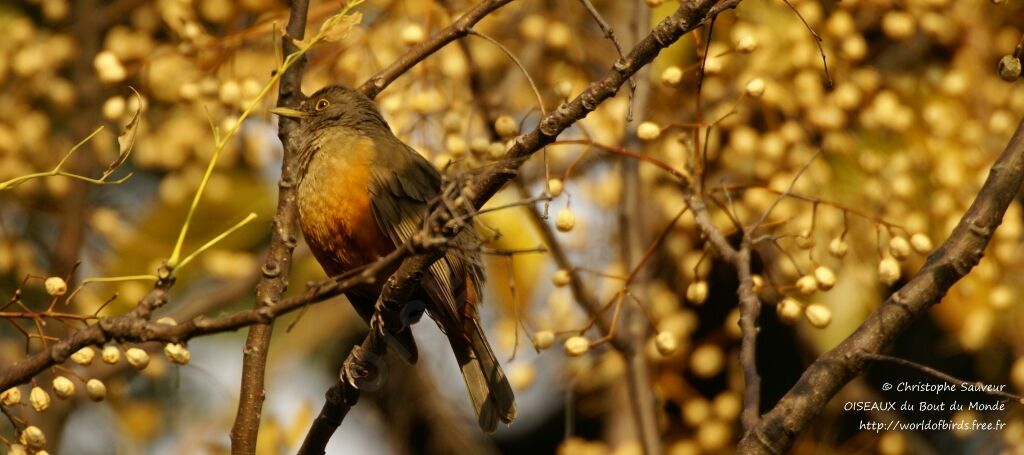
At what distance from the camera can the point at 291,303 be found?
7.30 feet

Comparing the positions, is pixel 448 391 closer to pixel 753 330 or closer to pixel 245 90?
pixel 245 90

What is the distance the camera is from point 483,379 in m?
4.75

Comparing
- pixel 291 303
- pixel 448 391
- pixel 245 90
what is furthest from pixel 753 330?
pixel 448 391

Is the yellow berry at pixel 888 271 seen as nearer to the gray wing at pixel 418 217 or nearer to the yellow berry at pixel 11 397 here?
the gray wing at pixel 418 217

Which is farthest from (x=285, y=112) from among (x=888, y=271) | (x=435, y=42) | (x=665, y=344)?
(x=888, y=271)

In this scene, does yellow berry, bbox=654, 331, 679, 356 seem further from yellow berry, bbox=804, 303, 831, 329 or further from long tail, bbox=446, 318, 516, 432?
long tail, bbox=446, 318, 516, 432

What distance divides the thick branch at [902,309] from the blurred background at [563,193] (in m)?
1.21

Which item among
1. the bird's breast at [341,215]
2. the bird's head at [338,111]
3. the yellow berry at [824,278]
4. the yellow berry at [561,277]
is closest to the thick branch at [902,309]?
the yellow berry at [824,278]

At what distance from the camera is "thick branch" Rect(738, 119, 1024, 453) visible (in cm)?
321

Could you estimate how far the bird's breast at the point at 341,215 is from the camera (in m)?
4.52

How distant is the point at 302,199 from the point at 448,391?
194 cm

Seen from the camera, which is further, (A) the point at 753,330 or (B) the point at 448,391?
(B) the point at 448,391

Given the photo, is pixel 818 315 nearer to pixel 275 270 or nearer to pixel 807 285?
pixel 807 285

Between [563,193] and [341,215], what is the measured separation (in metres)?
0.88
